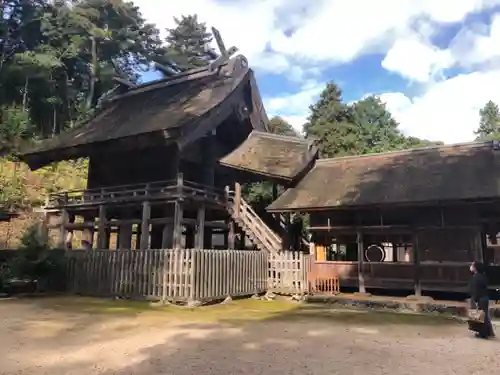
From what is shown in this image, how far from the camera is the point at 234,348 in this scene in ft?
25.5

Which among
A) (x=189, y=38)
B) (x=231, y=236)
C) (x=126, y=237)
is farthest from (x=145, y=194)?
(x=189, y=38)

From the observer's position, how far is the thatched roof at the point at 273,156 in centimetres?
1958

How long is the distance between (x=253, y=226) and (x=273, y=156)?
403cm

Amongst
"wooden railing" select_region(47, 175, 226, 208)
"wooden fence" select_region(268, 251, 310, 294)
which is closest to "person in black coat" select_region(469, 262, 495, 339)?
"wooden fence" select_region(268, 251, 310, 294)

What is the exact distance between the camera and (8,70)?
37.5 m

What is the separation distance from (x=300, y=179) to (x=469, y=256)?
300 inches

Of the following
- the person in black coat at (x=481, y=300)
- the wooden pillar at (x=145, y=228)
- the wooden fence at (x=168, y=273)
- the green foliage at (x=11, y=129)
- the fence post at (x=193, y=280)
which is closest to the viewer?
the person in black coat at (x=481, y=300)

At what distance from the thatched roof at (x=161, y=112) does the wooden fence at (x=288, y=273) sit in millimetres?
6172

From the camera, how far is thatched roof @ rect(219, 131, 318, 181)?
64.2 ft

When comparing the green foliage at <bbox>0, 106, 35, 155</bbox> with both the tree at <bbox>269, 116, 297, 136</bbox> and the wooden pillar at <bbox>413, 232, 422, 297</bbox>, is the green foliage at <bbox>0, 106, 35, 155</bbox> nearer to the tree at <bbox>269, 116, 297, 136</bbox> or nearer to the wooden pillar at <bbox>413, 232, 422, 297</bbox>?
the tree at <bbox>269, 116, 297, 136</bbox>

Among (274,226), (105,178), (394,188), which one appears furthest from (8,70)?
(394,188)

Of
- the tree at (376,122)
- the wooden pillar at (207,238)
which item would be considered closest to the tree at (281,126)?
the tree at (376,122)

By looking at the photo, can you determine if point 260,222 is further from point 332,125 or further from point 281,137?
point 332,125

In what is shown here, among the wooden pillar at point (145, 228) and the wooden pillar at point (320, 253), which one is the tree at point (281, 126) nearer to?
the wooden pillar at point (320, 253)
